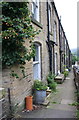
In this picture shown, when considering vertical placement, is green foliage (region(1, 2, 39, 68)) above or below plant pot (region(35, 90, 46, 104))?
above

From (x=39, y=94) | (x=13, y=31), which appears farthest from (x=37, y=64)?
(x=13, y=31)

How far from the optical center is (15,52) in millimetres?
4289

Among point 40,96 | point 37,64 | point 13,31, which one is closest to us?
point 13,31

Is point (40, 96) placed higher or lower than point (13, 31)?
lower

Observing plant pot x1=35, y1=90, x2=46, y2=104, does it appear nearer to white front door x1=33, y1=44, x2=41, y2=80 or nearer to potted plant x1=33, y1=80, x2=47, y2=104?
potted plant x1=33, y1=80, x2=47, y2=104

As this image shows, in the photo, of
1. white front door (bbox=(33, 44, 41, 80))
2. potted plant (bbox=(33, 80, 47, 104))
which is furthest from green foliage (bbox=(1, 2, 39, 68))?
white front door (bbox=(33, 44, 41, 80))

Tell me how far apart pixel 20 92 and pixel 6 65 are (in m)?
1.20

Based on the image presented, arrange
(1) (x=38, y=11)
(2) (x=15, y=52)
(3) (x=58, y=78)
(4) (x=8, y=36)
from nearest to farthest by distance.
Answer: (4) (x=8, y=36)
(2) (x=15, y=52)
(1) (x=38, y=11)
(3) (x=58, y=78)

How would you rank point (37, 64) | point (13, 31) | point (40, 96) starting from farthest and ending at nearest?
point (37, 64) < point (40, 96) < point (13, 31)

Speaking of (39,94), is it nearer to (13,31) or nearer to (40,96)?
(40,96)

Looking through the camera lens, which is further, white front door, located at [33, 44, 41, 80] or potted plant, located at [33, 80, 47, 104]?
white front door, located at [33, 44, 41, 80]

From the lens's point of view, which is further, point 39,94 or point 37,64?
point 37,64

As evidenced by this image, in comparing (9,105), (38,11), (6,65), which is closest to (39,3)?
(38,11)

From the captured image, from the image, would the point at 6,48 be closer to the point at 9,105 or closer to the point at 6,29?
the point at 6,29
